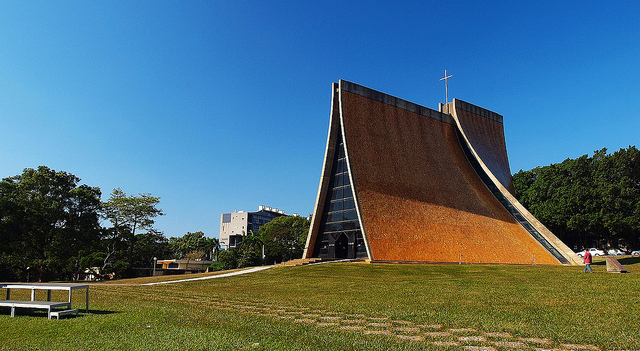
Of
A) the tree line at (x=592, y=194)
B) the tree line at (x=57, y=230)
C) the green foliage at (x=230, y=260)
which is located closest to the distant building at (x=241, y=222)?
the green foliage at (x=230, y=260)

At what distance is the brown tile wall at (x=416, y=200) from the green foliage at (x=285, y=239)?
26.5 metres

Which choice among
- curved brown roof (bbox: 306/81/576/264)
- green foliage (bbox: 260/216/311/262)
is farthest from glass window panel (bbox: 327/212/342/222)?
green foliage (bbox: 260/216/311/262)

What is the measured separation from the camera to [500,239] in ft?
88.9

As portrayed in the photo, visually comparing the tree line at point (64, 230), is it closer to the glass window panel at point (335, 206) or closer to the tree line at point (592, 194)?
the glass window panel at point (335, 206)

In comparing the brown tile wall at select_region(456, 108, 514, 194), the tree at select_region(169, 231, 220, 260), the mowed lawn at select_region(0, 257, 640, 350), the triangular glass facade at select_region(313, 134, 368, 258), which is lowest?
the tree at select_region(169, 231, 220, 260)

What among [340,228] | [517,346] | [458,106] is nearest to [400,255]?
[340,228]

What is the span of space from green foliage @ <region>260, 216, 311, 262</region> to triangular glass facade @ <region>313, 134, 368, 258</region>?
23.8 metres

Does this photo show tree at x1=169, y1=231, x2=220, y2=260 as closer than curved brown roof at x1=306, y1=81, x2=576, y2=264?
No

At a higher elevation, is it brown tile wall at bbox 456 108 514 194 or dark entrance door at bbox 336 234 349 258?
brown tile wall at bbox 456 108 514 194

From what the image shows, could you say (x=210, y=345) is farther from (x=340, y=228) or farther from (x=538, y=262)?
(x=538, y=262)

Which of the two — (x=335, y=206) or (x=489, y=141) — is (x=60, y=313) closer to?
(x=335, y=206)

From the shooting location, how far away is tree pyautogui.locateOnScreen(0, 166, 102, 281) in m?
28.6

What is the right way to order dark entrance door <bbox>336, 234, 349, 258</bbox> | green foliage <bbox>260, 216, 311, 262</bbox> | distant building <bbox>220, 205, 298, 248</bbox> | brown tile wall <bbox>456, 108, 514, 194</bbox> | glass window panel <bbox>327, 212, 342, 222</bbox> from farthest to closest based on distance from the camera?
distant building <bbox>220, 205, 298, 248</bbox>, green foliage <bbox>260, 216, 311, 262</bbox>, brown tile wall <bbox>456, 108, 514, 194</bbox>, dark entrance door <bbox>336, 234, 349, 258</bbox>, glass window panel <bbox>327, 212, 342, 222</bbox>

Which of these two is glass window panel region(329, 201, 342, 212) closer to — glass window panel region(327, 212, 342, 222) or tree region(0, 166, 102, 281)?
glass window panel region(327, 212, 342, 222)
